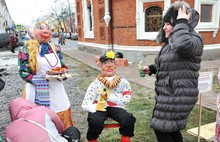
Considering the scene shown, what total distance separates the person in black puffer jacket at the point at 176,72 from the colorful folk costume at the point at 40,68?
131 centimetres

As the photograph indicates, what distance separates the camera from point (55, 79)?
3033 mm

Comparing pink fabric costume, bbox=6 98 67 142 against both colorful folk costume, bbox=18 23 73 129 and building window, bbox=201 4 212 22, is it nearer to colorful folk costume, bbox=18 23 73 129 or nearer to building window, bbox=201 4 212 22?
colorful folk costume, bbox=18 23 73 129

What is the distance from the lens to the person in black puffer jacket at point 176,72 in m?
2.30

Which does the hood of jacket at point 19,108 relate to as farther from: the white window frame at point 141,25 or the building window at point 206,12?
the building window at point 206,12

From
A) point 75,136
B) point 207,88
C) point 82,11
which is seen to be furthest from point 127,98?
point 82,11

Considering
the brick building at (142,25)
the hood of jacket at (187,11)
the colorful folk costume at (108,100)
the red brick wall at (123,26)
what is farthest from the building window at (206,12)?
the hood of jacket at (187,11)

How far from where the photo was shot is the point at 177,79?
7.84 ft

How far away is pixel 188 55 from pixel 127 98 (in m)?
1.10

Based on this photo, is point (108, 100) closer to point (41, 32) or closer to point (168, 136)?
point (168, 136)

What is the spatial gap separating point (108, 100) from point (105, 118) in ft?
0.79

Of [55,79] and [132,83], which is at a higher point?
[55,79]

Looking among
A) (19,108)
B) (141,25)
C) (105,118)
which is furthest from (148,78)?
(19,108)

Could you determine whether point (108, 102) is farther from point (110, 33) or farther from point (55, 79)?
point (110, 33)

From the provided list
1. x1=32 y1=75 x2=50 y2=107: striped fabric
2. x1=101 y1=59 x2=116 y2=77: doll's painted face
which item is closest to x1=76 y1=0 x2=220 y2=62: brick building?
x1=101 y1=59 x2=116 y2=77: doll's painted face
